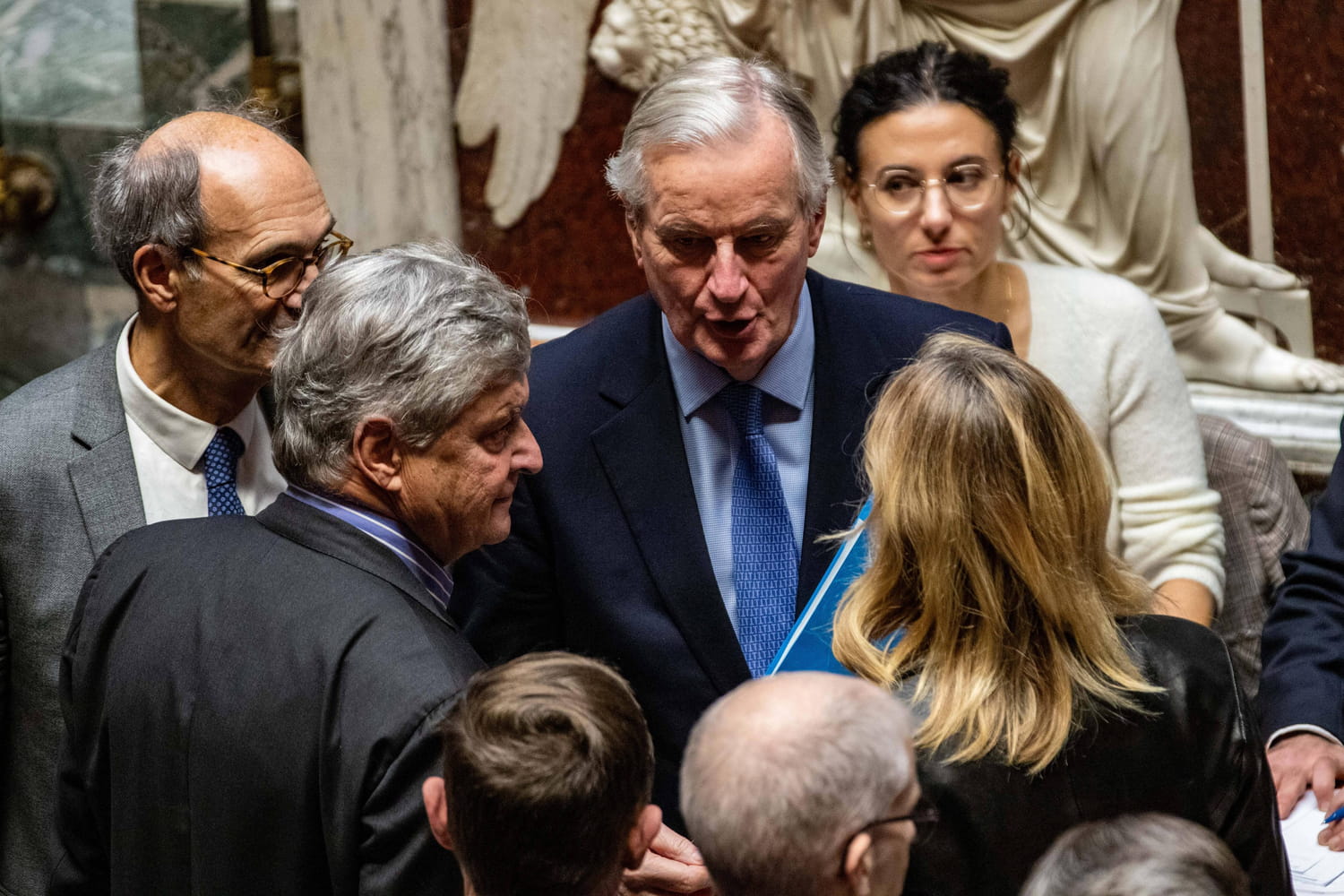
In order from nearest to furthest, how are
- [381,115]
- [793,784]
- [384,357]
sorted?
[793,784]
[384,357]
[381,115]

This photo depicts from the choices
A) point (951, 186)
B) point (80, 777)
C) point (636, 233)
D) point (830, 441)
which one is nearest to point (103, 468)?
point (80, 777)

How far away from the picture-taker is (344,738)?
6.12 ft

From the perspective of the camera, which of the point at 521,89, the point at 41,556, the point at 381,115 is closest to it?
the point at 41,556

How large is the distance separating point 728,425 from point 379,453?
2.18 feet

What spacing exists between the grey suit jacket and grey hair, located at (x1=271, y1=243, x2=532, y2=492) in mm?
562

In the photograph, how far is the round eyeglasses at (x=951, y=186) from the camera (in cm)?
330

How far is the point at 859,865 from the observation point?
1557 millimetres

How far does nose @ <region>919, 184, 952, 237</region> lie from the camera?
3268mm

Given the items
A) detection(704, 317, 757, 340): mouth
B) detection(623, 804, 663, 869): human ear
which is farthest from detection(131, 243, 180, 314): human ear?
detection(623, 804, 663, 869): human ear

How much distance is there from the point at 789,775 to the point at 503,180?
A: 343 centimetres

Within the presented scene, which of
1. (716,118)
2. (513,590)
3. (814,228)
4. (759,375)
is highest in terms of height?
(716,118)

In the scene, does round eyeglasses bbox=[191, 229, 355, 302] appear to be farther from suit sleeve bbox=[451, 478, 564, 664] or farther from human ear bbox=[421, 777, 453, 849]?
human ear bbox=[421, 777, 453, 849]

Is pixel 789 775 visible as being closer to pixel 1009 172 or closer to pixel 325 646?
pixel 325 646

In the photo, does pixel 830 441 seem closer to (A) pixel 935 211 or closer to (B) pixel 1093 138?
(A) pixel 935 211
